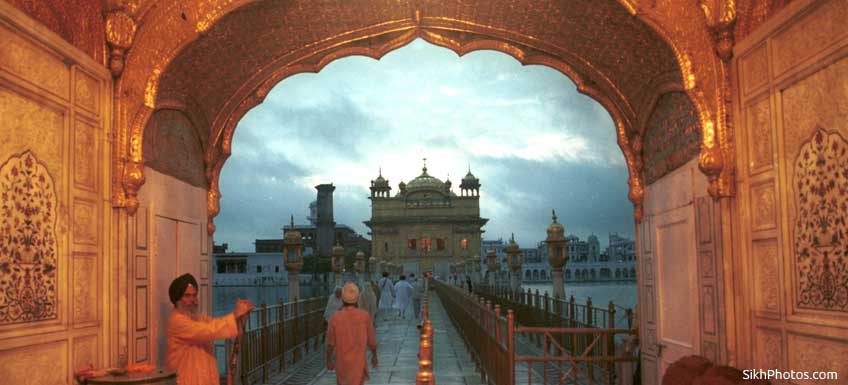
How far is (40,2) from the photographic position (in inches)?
189

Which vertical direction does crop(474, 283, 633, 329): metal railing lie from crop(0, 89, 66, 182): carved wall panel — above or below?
below

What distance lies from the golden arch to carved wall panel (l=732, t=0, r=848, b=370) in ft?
1.13

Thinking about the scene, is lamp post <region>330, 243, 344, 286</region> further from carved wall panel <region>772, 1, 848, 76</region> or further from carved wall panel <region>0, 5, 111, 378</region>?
carved wall panel <region>772, 1, 848, 76</region>

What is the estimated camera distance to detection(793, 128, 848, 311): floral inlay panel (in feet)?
13.3

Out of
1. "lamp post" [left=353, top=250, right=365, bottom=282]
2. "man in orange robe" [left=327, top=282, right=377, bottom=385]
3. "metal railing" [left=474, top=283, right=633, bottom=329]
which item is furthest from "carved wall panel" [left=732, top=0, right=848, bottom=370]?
"lamp post" [left=353, top=250, right=365, bottom=282]

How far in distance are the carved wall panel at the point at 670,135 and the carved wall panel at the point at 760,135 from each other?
0.58 meters

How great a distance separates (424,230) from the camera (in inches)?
2933

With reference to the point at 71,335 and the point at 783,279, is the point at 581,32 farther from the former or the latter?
the point at 71,335

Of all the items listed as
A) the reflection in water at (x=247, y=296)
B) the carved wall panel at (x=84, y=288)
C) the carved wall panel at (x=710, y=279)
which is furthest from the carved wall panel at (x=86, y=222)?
the reflection in water at (x=247, y=296)

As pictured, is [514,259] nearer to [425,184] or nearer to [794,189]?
[794,189]

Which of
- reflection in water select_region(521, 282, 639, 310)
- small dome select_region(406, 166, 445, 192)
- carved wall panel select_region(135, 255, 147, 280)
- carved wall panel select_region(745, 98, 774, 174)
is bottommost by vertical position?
reflection in water select_region(521, 282, 639, 310)

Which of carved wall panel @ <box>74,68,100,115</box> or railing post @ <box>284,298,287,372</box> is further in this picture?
railing post @ <box>284,298,287,372</box>

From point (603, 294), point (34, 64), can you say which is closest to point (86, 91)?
point (34, 64)

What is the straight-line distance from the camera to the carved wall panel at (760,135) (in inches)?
194
